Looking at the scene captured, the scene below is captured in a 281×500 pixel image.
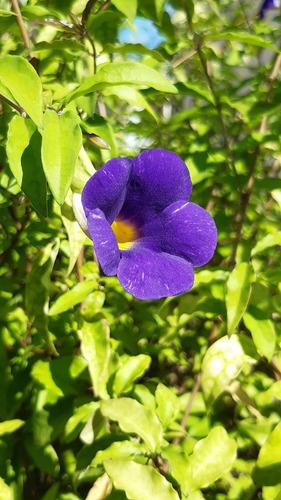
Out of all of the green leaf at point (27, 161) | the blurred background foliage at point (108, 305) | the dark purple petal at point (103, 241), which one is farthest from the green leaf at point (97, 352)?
the green leaf at point (27, 161)

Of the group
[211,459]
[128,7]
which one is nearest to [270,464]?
[211,459]

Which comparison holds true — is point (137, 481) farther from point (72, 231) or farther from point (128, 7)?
point (128, 7)

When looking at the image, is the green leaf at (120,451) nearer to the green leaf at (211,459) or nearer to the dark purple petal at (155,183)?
the green leaf at (211,459)

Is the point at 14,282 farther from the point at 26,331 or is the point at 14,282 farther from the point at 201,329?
the point at 201,329

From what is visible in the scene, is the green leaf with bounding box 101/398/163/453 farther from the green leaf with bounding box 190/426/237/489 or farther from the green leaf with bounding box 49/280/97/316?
the green leaf with bounding box 49/280/97/316

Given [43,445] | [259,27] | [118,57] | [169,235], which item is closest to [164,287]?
[169,235]

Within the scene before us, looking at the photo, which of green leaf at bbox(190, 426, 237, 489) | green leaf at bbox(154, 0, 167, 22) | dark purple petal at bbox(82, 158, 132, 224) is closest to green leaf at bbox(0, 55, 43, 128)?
dark purple petal at bbox(82, 158, 132, 224)
